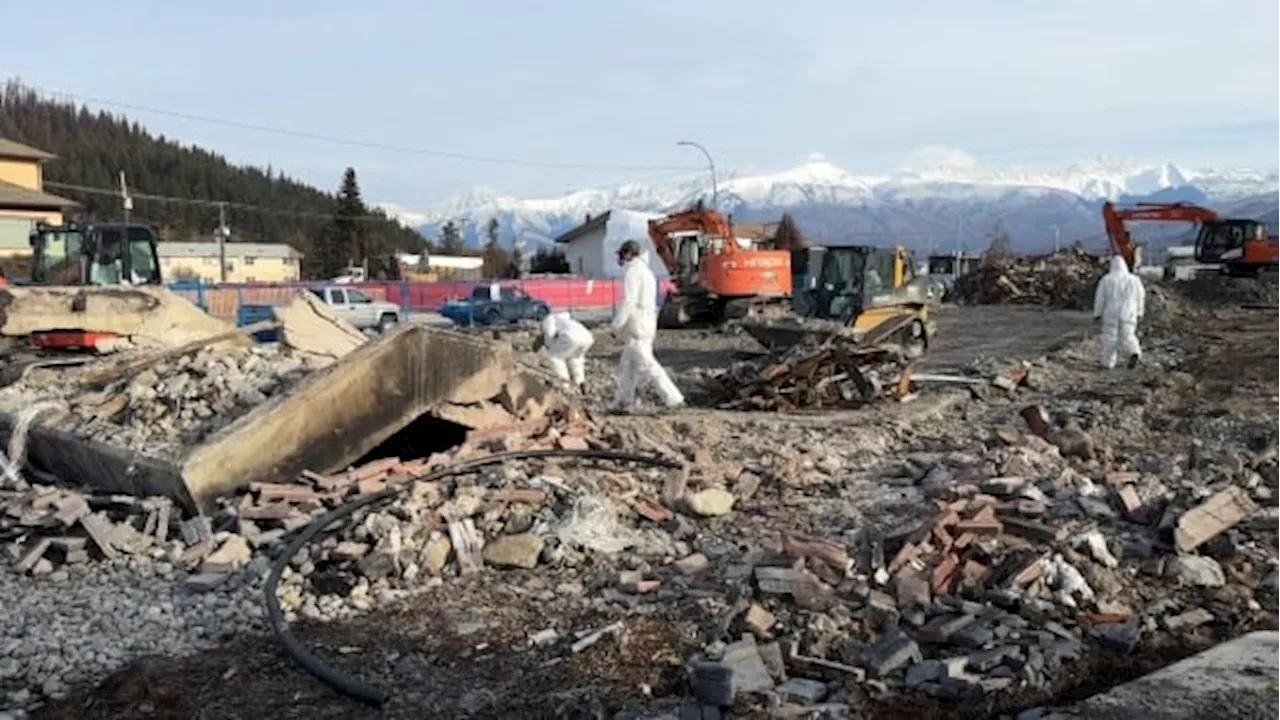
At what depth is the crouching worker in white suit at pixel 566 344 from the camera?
39.7ft

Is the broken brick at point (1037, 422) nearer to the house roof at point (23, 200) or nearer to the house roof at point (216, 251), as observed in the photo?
the house roof at point (23, 200)

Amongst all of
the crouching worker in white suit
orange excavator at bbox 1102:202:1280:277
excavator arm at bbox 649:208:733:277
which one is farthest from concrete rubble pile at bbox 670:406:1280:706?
orange excavator at bbox 1102:202:1280:277

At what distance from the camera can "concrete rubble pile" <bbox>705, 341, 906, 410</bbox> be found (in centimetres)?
1252

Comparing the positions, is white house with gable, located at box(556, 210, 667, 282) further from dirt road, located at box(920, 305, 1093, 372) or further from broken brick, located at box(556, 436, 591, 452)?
broken brick, located at box(556, 436, 591, 452)

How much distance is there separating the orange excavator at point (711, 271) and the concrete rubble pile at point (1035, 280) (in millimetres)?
13186

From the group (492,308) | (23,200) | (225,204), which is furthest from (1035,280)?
(225,204)

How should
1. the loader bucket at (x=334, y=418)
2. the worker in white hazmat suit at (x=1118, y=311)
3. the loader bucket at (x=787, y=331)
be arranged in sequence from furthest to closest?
the loader bucket at (x=787, y=331), the worker in white hazmat suit at (x=1118, y=311), the loader bucket at (x=334, y=418)

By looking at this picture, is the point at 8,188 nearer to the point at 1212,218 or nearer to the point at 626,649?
the point at 1212,218

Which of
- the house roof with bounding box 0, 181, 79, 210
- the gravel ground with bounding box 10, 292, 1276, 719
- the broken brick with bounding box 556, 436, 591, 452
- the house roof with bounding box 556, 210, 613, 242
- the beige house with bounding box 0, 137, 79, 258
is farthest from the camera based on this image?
the house roof with bounding box 556, 210, 613, 242

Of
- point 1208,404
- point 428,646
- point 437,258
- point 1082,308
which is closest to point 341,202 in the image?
point 437,258

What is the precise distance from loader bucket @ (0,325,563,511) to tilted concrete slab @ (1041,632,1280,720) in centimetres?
511

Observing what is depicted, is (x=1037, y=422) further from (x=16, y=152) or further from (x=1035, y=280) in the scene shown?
(x=16, y=152)

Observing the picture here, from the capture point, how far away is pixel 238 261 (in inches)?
3115

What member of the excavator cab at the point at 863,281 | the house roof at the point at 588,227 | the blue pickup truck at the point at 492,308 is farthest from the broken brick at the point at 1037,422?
the house roof at the point at 588,227
